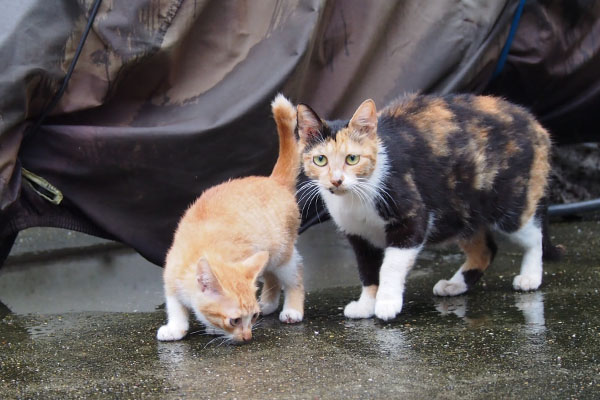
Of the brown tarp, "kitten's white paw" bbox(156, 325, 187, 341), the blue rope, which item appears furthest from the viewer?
the blue rope

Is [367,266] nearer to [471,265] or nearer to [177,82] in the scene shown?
[471,265]

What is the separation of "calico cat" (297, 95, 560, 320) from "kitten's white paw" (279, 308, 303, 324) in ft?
0.73

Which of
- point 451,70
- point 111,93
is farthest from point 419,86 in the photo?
point 111,93

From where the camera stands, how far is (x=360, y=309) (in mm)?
3316

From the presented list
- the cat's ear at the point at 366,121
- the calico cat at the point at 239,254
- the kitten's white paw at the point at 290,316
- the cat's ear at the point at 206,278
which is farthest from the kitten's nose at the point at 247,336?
the cat's ear at the point at 366,121

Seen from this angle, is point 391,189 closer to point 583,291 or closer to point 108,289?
point 583,291

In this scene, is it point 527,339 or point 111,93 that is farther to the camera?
point 111,93

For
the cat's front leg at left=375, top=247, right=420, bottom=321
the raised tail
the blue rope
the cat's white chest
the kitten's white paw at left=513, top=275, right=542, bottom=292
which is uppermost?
the blue rope

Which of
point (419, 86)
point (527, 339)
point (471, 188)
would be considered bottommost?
point (527, 339)

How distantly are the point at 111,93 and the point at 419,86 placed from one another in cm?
158

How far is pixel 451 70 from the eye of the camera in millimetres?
4062

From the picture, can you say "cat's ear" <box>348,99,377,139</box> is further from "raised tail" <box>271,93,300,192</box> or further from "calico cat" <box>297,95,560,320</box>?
"raised tail" <box>271,93,300,192</box>

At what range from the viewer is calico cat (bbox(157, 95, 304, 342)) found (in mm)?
2898

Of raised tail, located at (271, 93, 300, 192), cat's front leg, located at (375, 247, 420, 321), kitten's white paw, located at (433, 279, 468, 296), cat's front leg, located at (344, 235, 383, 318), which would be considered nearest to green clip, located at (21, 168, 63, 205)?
raised tail, located at (271, 93, 300, 192)
